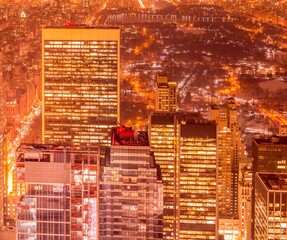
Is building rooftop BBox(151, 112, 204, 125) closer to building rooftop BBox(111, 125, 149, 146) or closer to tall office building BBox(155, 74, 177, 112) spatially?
tall office building BBox(155, 74, 177, 112)

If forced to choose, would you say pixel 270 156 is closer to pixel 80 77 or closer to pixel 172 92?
pixel 172 92

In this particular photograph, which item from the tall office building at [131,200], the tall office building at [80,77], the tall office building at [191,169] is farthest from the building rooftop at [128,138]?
the tall office building at [80,77]

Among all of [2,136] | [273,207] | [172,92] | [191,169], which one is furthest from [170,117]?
[273,207]

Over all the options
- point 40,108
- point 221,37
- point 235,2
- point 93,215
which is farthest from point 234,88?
point 93,215

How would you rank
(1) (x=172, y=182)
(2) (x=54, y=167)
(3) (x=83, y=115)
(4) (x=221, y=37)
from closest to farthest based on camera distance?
(2) (x=54, y=167) < (1) (x=172, y=182) < (3) (x=83, y=115) < (4) (x=221, y=37)

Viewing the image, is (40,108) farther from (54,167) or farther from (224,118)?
(54,167)

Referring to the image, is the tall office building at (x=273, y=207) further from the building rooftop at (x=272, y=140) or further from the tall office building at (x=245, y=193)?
the tall office building at (x=245, y=193)
